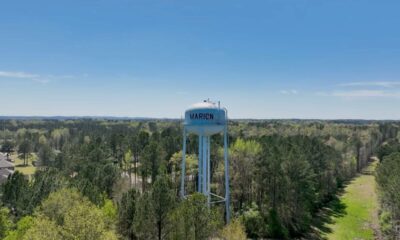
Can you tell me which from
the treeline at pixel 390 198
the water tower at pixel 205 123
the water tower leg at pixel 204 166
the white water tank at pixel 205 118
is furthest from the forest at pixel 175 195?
the white water tank at pixel 205 118

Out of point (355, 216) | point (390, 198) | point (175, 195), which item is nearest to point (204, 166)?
point (175, 195)

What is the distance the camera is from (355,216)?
5138 centimetres

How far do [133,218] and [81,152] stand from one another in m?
34.3

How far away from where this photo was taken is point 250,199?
45812 millimetres

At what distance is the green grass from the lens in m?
43.5

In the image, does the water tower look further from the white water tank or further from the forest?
the forest

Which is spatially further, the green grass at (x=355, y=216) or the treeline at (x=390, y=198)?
the green grass at (x=355, y=216)

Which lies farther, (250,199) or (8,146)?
(8,146)

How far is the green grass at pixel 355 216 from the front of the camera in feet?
143

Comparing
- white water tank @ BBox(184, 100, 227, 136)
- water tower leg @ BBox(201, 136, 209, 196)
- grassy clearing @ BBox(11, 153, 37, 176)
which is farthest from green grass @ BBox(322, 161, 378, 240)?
grassy clearing @ BBox(11, 153, 37, 176)

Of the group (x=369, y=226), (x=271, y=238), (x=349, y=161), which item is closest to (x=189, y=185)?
(x=271, y=238)

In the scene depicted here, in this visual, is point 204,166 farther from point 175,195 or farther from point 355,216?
point 355,216

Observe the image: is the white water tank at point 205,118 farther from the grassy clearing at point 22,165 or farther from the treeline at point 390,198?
the grassy clearing at point 22,165

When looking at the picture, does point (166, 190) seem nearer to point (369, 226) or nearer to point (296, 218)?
point (296, 218)
